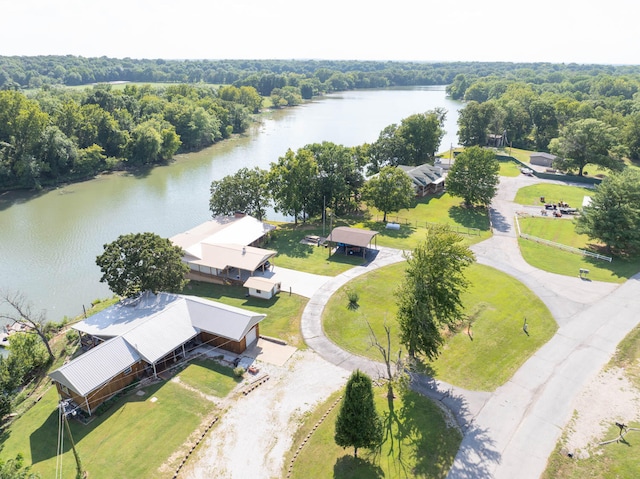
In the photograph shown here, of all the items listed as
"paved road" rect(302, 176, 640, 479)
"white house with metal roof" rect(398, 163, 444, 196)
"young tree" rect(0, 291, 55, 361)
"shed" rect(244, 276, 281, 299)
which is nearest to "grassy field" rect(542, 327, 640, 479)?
"paved road" rect(302, 176, 640, 479)

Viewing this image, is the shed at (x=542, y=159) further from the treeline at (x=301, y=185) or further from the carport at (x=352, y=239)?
the carport at (x=352, y=239)

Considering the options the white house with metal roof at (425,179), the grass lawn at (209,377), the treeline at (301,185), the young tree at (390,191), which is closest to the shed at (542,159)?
the white house with metal roof at (425,179)

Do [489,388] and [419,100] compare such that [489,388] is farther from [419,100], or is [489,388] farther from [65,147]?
[419,100]

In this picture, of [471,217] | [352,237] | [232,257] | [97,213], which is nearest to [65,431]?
[232,257]

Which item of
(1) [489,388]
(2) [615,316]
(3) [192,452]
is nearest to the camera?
(3) [192,452]

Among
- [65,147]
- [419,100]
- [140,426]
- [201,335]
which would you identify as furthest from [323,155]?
[419,100]

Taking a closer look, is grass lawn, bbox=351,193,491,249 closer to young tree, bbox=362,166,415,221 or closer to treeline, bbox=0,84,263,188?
young tree, bbox=362,166,415,221

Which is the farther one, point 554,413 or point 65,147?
point 65,147

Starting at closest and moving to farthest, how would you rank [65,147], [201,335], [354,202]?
1. [201,335]
2. [354,202]
3. [65,147]
